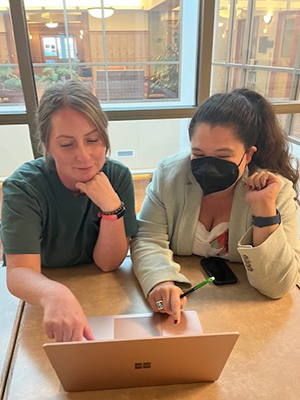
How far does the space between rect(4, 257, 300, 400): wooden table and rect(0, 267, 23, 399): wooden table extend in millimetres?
18

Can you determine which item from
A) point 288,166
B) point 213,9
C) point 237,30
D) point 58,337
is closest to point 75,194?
point 58,337

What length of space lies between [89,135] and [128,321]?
519 millimetres

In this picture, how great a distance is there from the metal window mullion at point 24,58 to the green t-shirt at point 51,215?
1.67 feet

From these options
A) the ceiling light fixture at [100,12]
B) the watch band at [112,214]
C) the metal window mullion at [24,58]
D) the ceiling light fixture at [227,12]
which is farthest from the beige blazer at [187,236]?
the ceiling light fixture at [227,12]

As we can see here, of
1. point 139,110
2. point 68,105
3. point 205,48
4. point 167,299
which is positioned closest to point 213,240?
point 167,299

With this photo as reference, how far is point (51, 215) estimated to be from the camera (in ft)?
3.32

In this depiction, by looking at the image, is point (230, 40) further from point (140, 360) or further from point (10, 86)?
point (140, 360)

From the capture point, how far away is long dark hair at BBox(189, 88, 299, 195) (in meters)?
1.03

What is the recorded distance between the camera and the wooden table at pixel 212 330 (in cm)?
68

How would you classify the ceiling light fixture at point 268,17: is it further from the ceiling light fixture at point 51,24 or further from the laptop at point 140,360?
the laptop at point 140,360

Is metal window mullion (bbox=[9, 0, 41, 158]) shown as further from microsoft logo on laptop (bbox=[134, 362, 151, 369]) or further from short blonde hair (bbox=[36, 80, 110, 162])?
microsoft logo on laptop (bbox=[134, 362, 151, 369])

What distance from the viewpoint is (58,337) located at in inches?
27.9

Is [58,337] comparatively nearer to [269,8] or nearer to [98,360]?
[98,360]

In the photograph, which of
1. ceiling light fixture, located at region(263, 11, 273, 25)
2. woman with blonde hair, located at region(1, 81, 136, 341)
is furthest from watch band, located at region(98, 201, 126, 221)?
ceiling light fixture, located at region(263, 11, 273, 25)
